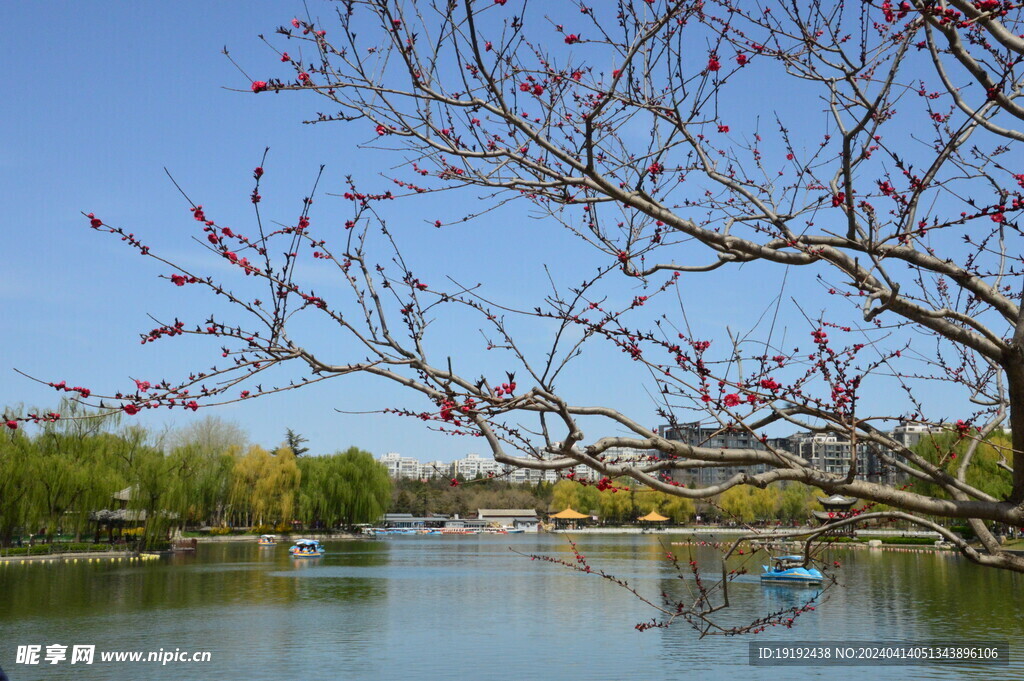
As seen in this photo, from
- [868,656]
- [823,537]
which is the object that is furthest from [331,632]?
[823,537]

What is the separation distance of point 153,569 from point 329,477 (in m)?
19.9

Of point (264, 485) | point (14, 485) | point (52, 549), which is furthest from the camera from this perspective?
point (264, 485)

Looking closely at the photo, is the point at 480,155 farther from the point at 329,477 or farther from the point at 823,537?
the point at 329,477

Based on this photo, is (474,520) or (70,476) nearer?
(70,476)

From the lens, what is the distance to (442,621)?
580 inches

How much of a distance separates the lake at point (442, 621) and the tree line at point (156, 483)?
2.33 metres

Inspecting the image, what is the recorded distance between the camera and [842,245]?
3012 mm

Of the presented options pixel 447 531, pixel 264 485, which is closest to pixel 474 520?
pixel 447 531

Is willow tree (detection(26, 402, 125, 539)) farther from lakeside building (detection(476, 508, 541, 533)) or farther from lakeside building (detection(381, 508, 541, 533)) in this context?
lakeside building (detection(476, 508, 541, 533))

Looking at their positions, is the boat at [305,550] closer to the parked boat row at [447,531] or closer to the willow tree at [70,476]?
the willow tree at [70,476]

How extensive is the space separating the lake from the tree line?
233 centimetres

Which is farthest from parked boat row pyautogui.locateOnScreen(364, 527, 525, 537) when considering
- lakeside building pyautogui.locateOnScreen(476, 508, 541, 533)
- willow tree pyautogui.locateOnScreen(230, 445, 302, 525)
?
willow tree pyautogui.locateOnScreen(230, 445, 302, 525)

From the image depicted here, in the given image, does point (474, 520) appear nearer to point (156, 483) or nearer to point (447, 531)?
point (447, 531)

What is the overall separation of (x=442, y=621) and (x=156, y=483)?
17.5 m
